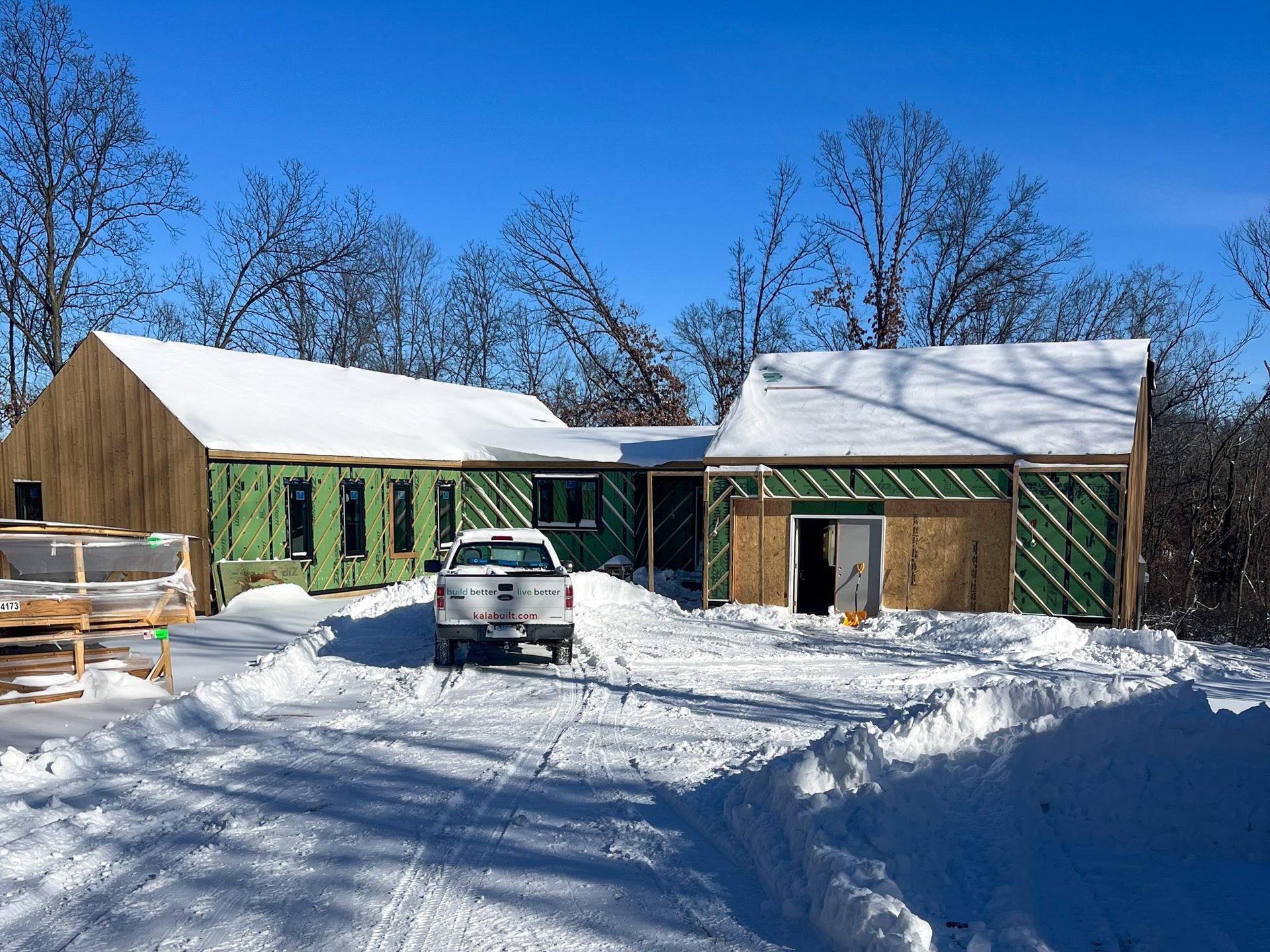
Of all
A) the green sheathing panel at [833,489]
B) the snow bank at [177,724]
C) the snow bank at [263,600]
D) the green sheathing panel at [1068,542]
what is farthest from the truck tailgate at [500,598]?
the green sheathing panel at [1068,542]

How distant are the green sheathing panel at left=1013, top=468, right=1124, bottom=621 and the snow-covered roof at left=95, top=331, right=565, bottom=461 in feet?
41.8

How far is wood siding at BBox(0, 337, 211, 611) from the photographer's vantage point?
16688 millimetres

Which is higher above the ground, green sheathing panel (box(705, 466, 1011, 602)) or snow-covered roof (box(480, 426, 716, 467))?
snow-covered roof (box(480, 426, 716, 467))

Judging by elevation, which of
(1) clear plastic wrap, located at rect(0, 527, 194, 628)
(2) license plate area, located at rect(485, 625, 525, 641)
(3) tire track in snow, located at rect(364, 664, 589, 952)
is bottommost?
(3) tire track in snow, located at rect(364, 664, 589, 952)

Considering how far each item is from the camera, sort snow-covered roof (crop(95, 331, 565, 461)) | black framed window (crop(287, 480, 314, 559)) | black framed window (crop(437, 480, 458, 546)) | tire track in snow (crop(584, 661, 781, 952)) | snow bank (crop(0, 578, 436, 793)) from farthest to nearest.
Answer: black framed window (crop(437, 480, 458, 546)) < black framed window (crop(287, 480, 314, 559)) < snow-covered roof (crop(95, 331, 565, 461)) < snow bank (crop(0, 578, 436, 793)) < tire track in snow (crop(584, 661, 781, 952))

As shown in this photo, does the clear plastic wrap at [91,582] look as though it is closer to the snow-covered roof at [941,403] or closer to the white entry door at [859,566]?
the snow-covered roof at [941,403]

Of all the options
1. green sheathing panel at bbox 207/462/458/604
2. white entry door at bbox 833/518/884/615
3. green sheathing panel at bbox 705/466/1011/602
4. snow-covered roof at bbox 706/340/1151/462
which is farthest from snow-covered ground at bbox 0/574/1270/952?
green sheathing panel at bbox 207/462/458/604

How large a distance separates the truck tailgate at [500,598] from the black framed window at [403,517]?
10.1 metres

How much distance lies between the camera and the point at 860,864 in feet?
15.2

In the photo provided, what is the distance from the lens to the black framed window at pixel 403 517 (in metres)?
20.4

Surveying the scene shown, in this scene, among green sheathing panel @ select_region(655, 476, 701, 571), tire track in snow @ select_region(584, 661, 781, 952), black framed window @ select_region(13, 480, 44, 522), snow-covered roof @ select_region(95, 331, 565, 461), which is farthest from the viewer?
green sheathing panel @ select_region(655, 476, 701, 571)

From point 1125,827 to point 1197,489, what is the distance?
2500 centimetres

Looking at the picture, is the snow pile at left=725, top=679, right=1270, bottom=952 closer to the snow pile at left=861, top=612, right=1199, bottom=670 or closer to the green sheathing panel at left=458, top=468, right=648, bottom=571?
the snow pile at left=861, top=612, right=1199, bottom=670

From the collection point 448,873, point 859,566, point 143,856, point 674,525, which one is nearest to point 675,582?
point 674,525
